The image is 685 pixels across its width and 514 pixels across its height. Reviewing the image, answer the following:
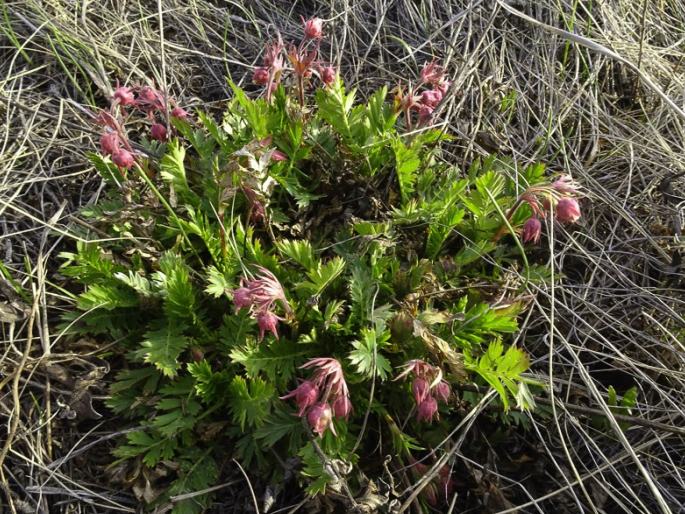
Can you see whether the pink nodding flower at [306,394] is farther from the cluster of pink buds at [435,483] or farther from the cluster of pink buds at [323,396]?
the cluster of pink buds at [435,483]

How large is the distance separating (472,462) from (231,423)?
812mm

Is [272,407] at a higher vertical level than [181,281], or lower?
lower

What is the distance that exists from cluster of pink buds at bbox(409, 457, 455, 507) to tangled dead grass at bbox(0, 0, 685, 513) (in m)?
0.10

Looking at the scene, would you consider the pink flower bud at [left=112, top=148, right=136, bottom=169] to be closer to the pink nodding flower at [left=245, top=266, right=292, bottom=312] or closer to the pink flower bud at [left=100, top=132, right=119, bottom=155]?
the pink flower bud at [left=100, top=132, right=119, bottom=155]

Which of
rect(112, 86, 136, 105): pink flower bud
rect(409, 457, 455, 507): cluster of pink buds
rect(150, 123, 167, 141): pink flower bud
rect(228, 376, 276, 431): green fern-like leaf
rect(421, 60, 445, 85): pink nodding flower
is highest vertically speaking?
rect(421, 60, 445, 85): pink nodding flower

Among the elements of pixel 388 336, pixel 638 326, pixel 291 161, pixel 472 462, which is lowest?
pixel 472 462

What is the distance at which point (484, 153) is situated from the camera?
276 cm

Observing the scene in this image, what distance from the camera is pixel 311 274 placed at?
197 cm

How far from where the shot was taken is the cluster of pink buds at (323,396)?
5.45 ft

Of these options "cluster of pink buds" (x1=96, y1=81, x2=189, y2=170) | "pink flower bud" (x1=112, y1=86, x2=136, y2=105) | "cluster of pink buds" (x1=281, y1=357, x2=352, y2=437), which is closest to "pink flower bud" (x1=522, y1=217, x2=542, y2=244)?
"cluster of pink buds" (x1=281, y1=357, x2=352, y2=437)

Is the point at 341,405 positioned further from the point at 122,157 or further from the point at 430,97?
the point at 430,97

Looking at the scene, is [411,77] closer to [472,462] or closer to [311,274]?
[311,274]

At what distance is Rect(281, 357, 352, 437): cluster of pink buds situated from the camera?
166 cm

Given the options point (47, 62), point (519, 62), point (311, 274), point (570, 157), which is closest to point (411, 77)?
point (519, 62)
